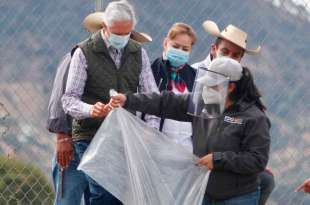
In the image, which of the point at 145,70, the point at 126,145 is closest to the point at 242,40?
the point at 145,70

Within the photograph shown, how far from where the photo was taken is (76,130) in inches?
311

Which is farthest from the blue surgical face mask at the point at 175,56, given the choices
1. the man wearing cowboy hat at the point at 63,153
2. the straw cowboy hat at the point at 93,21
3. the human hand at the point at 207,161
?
the human hand at the point at 207,161

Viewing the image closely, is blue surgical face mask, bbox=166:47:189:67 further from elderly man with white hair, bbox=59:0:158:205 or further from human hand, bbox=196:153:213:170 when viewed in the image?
human hand, bbox=196:153:213:170

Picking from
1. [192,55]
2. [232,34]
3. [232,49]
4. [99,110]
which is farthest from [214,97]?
[192,55]

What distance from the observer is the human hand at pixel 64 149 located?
796 cm

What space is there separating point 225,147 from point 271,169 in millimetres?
1603

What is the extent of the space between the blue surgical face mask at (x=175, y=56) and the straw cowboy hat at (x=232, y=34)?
33cm

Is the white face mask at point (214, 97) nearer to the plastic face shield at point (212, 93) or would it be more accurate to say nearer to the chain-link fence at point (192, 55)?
the plastic face shield at point (212, 93)

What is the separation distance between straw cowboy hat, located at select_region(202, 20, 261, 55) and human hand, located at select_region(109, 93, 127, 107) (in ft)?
4.08

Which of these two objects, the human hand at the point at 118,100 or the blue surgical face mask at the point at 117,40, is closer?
the human hand at the point at 118,100

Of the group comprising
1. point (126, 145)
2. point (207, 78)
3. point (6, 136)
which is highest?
point (207, 78)

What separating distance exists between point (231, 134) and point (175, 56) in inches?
42.1

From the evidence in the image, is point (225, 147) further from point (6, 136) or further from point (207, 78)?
point (6, 136)

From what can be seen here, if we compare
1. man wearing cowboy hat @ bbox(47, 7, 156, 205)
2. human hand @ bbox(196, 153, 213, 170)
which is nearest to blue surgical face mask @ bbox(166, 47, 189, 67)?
man wearing cowboy hat @ bbox(47, 7, 156, 205)
